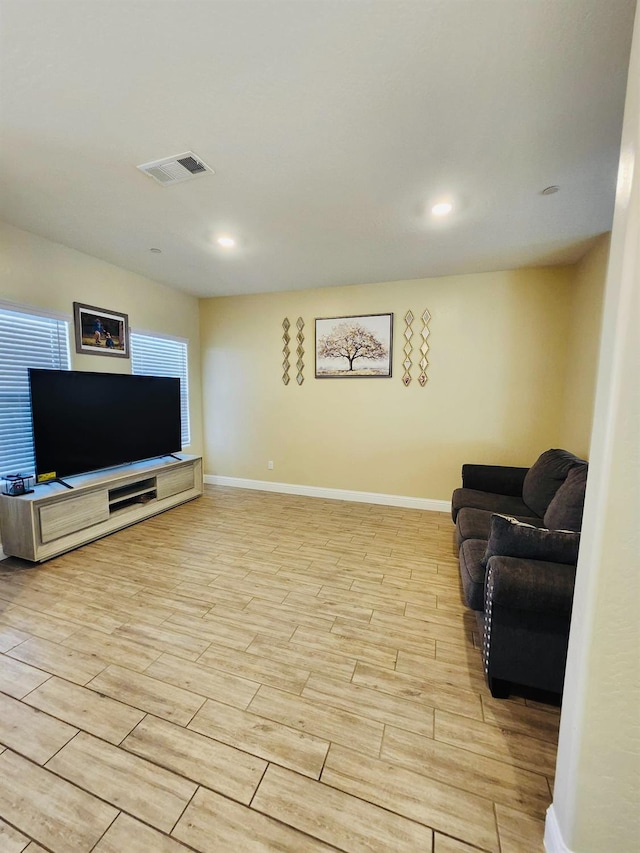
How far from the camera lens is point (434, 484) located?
4043 millimetres

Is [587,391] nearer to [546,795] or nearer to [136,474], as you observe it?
[546,795]

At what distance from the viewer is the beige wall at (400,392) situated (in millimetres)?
3604

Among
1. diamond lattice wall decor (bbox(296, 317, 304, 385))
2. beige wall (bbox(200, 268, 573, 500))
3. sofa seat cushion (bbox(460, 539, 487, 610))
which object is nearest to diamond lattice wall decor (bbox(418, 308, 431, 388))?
beige wall (bbox(200, 268, 573, 500))

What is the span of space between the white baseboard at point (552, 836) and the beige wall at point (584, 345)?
260 cm

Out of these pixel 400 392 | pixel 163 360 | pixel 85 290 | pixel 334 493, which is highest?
pixel 85 290

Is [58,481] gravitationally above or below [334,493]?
above

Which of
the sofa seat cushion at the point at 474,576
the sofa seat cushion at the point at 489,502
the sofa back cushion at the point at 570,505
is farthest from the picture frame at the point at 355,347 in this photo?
the sofa seat cushion at the point at 474,576

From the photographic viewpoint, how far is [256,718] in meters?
1.46

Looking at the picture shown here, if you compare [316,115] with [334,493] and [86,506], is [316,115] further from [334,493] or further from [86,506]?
[334,493]

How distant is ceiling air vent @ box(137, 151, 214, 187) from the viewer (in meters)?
1.87

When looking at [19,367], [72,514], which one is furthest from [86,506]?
[19,367]

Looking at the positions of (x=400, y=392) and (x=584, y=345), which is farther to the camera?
(x=400, y=392)

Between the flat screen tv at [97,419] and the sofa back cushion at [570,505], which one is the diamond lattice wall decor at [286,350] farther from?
the sofa back cushion at [570,505]

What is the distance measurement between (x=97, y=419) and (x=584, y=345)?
4.56 metres
